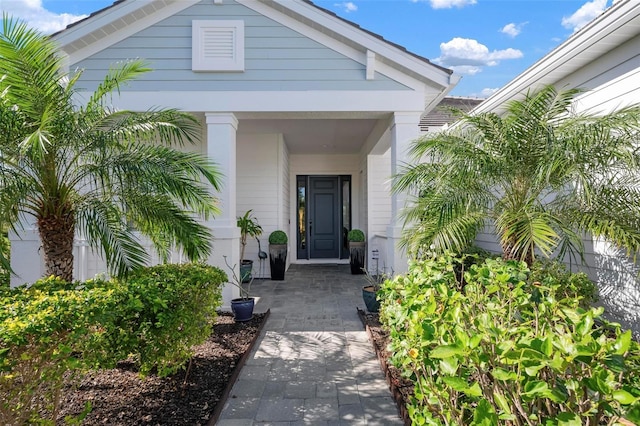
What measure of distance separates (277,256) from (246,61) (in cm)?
395

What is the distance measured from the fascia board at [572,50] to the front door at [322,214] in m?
5.36

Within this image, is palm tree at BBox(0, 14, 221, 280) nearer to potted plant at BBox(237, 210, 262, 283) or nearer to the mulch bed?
the mulch bed

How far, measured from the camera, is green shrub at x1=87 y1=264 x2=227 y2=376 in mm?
2365

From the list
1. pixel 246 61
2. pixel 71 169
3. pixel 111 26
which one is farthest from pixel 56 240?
pixel 111 26

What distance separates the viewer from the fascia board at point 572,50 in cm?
312

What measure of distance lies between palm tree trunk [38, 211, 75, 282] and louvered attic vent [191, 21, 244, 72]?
3085mm

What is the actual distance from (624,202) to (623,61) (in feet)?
4.95

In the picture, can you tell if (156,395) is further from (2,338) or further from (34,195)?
(34,195)

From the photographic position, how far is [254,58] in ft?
17.0

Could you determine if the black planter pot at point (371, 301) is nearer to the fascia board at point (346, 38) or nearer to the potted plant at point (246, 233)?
the potted plant at point (246, 233)

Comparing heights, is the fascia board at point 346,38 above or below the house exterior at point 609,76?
above

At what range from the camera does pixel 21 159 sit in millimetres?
2818

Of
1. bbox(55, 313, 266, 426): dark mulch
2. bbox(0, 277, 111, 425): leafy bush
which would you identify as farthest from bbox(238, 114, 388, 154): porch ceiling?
bbox(0, 277, 111, 425): leafy bush

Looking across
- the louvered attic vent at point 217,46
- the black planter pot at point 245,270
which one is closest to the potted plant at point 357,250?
the black planter pot at point 245,270
